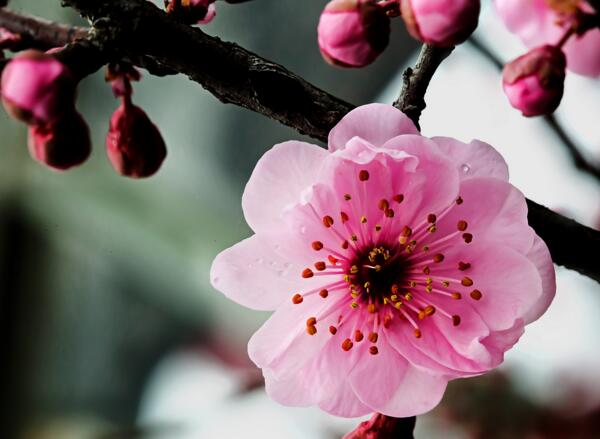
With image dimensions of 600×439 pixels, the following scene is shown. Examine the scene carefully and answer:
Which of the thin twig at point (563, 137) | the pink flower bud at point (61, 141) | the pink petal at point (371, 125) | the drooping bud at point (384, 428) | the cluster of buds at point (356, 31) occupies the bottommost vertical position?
the drooping bud at point (384, 428)

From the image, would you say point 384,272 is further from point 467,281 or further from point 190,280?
point 190,280

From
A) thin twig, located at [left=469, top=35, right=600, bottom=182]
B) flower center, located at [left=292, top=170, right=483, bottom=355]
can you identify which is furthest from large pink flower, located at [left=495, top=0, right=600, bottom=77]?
thin twig, located at [left=469, top=35, right=600, bottom=182]

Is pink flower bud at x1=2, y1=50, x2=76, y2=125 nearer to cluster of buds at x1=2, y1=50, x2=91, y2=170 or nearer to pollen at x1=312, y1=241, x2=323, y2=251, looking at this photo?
cluster of buds at x1=2, y1=50, x2=91, y2=170

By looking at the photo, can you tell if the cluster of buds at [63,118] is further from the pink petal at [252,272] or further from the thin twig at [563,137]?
the thin twig at [563,137]

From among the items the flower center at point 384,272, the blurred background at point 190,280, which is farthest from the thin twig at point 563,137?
the flower center at point 384,272

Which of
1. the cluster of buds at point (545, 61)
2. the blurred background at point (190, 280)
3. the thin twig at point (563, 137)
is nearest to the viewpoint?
the cluster of buds at point (545, 61)

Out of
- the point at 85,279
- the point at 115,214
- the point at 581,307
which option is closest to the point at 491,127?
the point at 581,307
